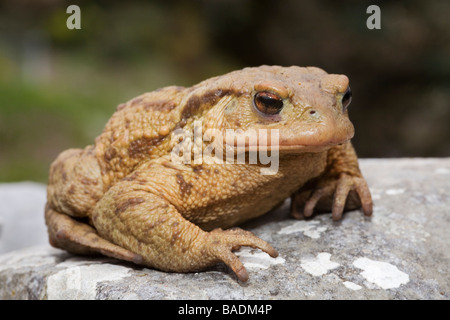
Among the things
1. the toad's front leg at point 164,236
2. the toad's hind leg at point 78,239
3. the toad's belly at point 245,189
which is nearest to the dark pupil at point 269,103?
the toad's belly at point 245,189

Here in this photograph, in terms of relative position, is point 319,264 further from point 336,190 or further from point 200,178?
point 200,178

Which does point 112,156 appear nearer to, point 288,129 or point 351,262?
point 288,129

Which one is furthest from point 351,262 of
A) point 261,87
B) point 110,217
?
point 110,217

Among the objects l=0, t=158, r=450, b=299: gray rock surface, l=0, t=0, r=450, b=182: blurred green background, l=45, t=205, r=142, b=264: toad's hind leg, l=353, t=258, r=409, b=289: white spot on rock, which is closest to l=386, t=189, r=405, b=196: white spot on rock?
l=0, t=158, r=450, b=299: gray rock surface

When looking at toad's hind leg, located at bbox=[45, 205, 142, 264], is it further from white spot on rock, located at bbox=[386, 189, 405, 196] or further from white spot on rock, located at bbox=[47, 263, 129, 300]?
white spot on rock, located at bbox=[386, 189, 405, 196]

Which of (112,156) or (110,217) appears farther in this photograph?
(112,156)

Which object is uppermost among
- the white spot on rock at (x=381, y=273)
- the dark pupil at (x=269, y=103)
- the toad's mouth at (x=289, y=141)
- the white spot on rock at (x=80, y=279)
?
the dark pupil at (x=269, y=103)

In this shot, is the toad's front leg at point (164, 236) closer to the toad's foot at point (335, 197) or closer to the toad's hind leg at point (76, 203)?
the toad's hind leg at point (76, 203)
